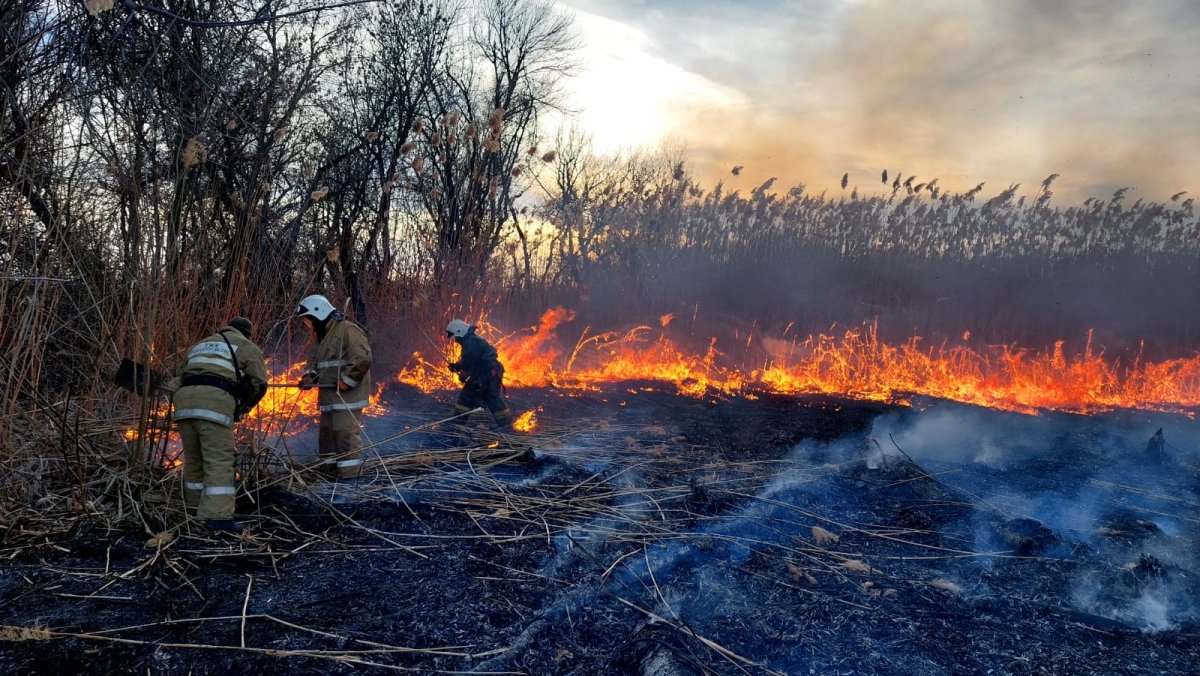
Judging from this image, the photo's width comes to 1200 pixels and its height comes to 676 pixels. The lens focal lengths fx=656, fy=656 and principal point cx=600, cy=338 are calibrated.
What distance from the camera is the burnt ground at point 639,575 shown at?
3.30 metres

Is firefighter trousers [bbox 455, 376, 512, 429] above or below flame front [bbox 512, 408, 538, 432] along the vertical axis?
above

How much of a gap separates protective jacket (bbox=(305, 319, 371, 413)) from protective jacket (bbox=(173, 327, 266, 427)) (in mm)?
1177

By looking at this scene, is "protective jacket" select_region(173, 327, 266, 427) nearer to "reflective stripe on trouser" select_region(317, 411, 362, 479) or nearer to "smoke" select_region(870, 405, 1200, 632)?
"reflective stripe on trouser" select_region(317, 411, 362, 479)

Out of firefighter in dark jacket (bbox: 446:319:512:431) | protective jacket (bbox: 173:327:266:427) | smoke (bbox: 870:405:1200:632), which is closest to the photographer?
smoke (bbox: 870:405:1200:632)

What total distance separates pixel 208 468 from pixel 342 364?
5.62ft

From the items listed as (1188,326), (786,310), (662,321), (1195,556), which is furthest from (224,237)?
(1188,326)

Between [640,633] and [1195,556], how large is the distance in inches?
179

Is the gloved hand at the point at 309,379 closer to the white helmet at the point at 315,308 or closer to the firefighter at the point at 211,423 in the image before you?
the white helmet at the point at 315,308

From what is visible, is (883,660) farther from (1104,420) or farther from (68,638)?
(1104,420)

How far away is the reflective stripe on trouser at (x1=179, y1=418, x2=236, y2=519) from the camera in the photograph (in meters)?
4.50

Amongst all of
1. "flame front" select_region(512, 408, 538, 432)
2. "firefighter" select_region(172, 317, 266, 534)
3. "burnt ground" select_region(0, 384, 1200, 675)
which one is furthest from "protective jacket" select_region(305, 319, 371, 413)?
"flame front" select_region(512, 408, 538, 432)

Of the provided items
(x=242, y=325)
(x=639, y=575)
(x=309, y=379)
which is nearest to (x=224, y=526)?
(x=242, y=325)

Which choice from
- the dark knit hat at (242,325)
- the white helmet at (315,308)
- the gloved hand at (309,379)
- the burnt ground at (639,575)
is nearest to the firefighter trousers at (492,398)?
the burnt ground at (639,575)

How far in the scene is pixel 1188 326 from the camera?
45.7 ft
